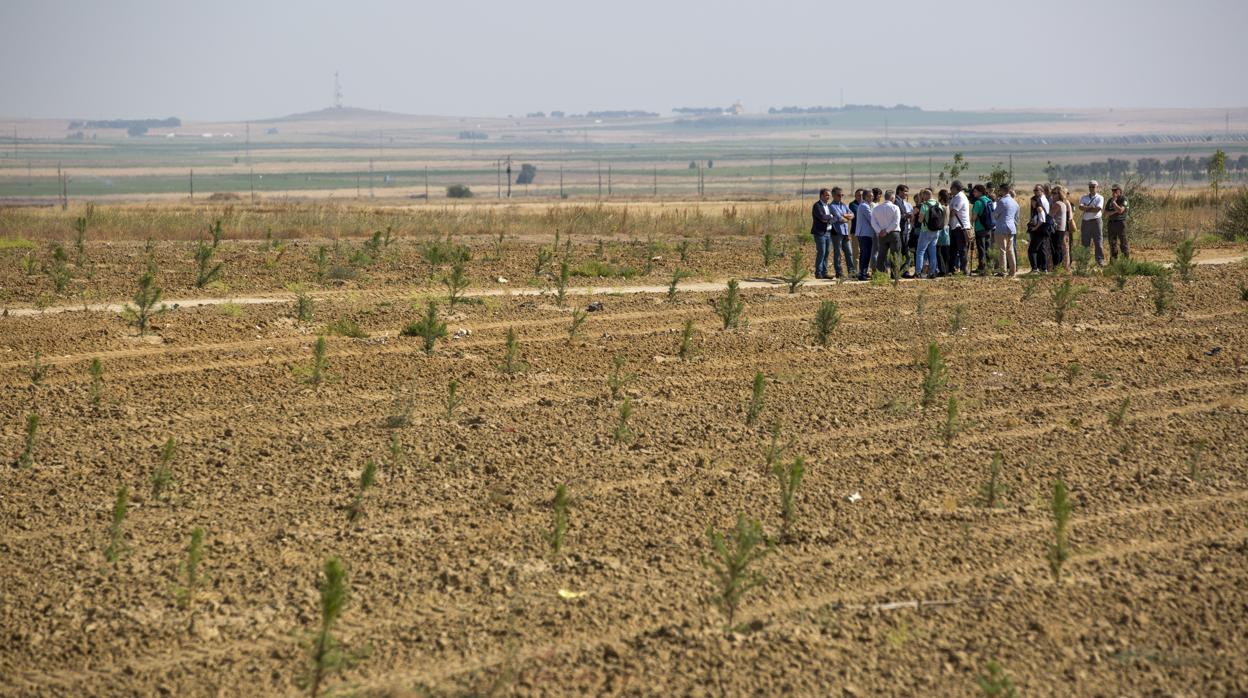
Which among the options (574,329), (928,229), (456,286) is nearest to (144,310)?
(456,286)

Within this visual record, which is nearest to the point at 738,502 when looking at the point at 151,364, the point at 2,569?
the point at 2,569

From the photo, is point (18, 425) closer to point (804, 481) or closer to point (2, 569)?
point (2, 569)

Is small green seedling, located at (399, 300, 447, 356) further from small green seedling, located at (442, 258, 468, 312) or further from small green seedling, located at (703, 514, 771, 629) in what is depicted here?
small green seedling, located at (703, 514, 771, 629)

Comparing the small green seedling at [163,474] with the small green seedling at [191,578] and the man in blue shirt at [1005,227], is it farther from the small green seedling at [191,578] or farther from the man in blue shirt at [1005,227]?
the man in blue shirt at [1005,227]

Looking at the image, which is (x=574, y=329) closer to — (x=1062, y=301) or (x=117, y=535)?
(x=1062, y=301)

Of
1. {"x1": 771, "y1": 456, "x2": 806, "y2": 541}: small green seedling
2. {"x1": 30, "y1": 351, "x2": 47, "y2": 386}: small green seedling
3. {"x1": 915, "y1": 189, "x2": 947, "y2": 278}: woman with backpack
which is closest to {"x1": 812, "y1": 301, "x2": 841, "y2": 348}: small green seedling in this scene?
{"x1": 771, "y1": 456, "x2": 806, "y2": 541}: small green seedling

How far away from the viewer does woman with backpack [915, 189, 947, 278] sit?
60.4 feet

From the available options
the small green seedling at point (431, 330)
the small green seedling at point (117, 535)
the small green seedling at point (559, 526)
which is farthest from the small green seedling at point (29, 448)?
the small green seedling at point (431, 330)

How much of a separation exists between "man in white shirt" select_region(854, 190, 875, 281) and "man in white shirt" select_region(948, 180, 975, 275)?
1.02 meters

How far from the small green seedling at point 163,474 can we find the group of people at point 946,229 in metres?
11.2

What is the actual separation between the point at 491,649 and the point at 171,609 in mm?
1462

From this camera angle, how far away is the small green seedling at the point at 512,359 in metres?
11.5

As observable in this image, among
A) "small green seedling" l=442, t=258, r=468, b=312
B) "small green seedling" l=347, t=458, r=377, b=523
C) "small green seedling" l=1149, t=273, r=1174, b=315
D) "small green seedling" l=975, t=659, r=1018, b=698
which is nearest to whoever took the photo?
"small green seedling" l=975, t=659, r=1018, b=698

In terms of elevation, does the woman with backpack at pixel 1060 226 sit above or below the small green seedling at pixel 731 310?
above
